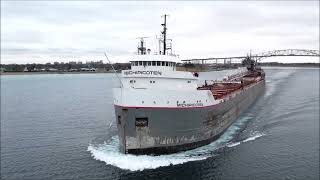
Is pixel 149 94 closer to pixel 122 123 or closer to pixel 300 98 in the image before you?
pixel 122 123

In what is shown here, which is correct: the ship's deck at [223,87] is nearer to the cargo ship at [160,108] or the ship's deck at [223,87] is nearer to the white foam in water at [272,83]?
the cargo ship at [160,108]

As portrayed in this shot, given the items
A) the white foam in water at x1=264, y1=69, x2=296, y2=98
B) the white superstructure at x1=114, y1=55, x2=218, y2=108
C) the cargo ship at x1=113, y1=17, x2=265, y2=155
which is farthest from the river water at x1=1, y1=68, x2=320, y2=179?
the white foam in water at x1=264, y1=69, x2=296, y2=98

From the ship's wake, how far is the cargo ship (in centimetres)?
45

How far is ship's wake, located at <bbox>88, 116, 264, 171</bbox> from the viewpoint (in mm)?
21891

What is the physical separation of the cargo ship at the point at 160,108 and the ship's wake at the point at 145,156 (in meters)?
0.45

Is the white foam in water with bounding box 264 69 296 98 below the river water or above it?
above

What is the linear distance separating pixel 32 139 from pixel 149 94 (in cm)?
1323

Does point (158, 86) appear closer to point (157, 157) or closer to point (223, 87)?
point (157, 157)

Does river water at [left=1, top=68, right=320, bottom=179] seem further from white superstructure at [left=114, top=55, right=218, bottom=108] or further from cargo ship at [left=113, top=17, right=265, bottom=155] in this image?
white superstructure at [left=114, top=55, right=218, bottom=108]

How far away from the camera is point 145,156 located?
904 inches

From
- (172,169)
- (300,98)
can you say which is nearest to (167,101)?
(172,169)

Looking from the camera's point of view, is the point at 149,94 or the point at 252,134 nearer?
the point at 149,94

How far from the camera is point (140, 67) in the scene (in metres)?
25.0

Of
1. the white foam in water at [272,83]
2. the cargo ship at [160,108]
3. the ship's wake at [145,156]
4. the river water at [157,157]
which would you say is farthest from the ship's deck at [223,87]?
the white foam in water at [272,83]
